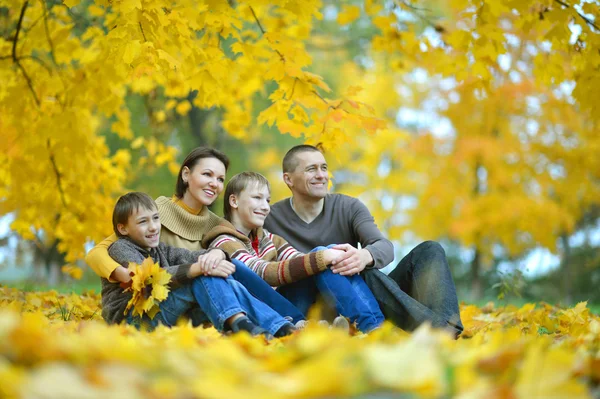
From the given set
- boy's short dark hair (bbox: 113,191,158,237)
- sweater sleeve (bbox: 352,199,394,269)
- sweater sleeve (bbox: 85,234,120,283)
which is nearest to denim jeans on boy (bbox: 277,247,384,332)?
sweater sleeve (bbox: 352,199,394,269)

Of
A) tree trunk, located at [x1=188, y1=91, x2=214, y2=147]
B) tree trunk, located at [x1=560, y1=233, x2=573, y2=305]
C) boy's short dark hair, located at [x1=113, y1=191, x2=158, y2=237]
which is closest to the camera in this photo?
boy's short dark hair, located at [x1=113, y1=191, x2=158, y2=237]

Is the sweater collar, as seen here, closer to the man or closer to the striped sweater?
the striped sweater

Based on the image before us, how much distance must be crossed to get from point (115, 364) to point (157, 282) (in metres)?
1.78

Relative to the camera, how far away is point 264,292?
11.0 ft

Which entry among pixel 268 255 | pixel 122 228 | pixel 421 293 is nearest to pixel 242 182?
pixel 268 255

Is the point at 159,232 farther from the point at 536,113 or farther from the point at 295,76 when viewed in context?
the point at 536,113

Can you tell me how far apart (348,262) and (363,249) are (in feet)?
0.66

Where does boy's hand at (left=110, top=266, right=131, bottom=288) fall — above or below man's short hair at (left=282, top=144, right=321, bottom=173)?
below

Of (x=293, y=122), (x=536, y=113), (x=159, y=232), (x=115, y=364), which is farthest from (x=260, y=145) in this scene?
(x=115, y=364)

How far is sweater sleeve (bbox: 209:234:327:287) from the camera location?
3318 millimetres

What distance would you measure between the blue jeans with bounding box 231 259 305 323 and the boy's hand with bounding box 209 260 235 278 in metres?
→ 0.13

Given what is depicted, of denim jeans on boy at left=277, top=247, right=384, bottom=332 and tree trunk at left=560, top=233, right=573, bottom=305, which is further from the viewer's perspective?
tree trunk at left=560, top=233, right=573, bottom=305

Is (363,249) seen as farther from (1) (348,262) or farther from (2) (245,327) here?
(2) (245,327)

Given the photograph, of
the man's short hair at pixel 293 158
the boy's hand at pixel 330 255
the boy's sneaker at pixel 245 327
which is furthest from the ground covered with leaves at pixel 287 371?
the man's short hair at pixel 293 158
